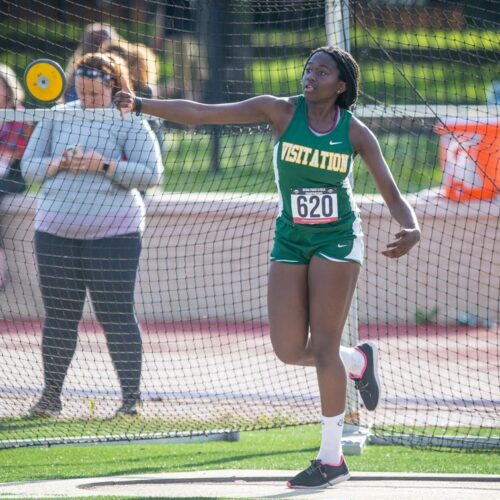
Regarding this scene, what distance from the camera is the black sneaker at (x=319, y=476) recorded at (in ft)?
16.1

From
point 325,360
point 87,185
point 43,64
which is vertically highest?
point 43,64

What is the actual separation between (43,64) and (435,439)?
9.92 feet

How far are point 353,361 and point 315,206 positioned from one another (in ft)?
3.30

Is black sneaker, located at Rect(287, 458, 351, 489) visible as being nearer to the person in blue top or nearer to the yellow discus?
the person in blue top

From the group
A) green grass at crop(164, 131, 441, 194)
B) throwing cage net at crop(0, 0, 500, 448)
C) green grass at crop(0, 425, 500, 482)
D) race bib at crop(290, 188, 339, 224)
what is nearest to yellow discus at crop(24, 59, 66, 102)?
throwing cage net at crop(0, 0, 500, 448)

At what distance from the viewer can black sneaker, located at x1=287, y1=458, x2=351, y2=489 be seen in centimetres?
490

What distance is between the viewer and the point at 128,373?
6.83 metres

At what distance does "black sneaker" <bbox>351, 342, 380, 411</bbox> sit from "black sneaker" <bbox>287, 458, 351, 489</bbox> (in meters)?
0.76

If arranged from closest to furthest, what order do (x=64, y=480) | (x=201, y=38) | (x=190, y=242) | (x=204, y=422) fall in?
1. (x=64, y=480)
2. (x=204, y=422)
3. (x=201, y=38)
4. (x=190, y=242)

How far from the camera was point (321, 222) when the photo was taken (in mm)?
4938

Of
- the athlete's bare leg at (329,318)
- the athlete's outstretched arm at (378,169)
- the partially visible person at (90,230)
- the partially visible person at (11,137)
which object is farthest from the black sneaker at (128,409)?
the athlete's outstretched arm at (378,169)

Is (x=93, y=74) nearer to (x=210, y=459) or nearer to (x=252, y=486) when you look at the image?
(x=210, y=459)

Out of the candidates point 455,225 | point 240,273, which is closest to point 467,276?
point 455,225

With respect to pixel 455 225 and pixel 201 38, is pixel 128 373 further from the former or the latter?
pixel 455 225
